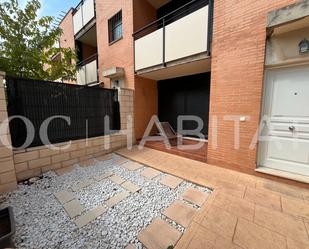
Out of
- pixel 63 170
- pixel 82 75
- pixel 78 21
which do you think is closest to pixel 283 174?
pixel 63 170

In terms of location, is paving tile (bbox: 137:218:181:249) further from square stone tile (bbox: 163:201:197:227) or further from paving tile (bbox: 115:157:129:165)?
paving tile (bbox: 115:157:129:165)

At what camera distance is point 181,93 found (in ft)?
20.2

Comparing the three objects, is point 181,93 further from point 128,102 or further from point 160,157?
point 160,157

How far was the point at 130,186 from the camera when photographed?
9.95 ft

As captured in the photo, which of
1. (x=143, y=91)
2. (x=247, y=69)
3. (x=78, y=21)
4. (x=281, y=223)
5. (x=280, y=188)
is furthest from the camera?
(x=78, y=21)

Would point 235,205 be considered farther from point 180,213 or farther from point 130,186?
point 130,186

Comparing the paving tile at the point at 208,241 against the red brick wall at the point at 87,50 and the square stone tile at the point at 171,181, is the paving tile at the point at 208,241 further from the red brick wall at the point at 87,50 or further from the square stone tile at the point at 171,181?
the red brick wall at the point at 87,50

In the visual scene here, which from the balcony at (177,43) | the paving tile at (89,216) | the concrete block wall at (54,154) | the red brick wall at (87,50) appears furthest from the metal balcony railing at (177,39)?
the red brick wall at (87,50)

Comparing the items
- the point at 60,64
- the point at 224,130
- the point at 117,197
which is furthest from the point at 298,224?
the point at 60,64

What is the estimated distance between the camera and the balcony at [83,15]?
7470 millimetres

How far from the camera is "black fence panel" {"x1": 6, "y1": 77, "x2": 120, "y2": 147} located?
3.14 metres

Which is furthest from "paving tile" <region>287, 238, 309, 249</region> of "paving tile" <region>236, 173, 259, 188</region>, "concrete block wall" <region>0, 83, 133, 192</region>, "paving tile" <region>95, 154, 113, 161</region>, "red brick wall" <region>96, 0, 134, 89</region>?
"red brick wall" <region>96, 0, 134, 89</region>

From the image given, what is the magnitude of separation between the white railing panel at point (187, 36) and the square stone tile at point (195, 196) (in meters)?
3.34

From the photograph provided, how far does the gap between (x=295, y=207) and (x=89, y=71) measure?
905 centimetres
